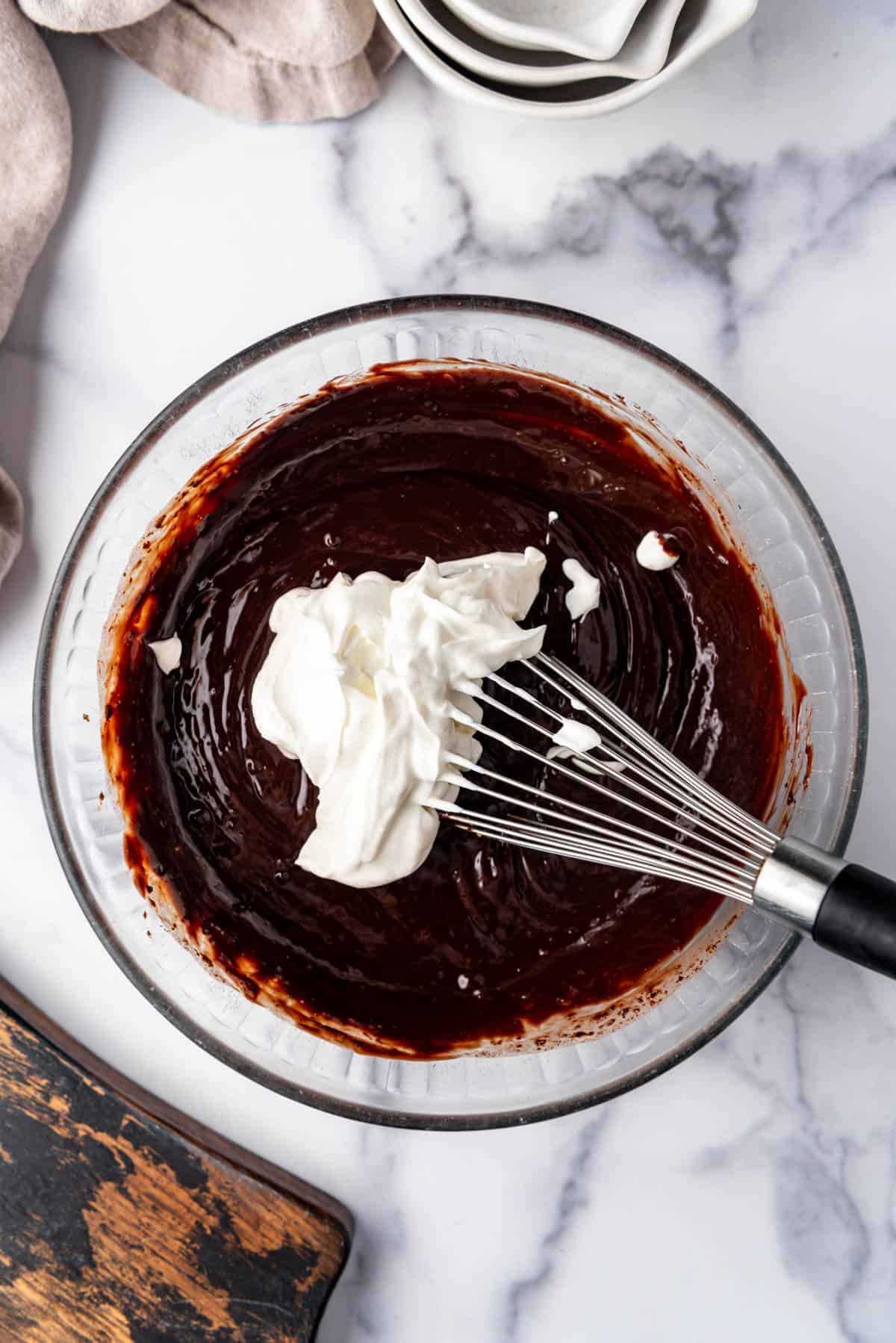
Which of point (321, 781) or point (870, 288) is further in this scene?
point (870, 288)

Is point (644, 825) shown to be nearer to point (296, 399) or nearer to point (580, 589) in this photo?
point (580, 589)

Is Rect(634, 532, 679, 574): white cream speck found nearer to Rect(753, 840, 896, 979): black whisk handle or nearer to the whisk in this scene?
the whisk

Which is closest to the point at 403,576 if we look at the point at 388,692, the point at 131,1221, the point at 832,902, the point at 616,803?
the point at 388,692

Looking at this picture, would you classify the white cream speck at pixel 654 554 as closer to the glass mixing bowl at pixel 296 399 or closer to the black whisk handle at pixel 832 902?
the glass mixing bowl at pixel 296 399

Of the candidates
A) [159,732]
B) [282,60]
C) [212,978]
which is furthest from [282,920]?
[282,60]

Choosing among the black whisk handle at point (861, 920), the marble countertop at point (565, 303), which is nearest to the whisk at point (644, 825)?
the black whisk handle at point (861, 920)

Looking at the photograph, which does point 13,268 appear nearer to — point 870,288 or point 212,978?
point 212,978

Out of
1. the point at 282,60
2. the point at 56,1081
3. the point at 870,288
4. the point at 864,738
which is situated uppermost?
the point at 870,288
